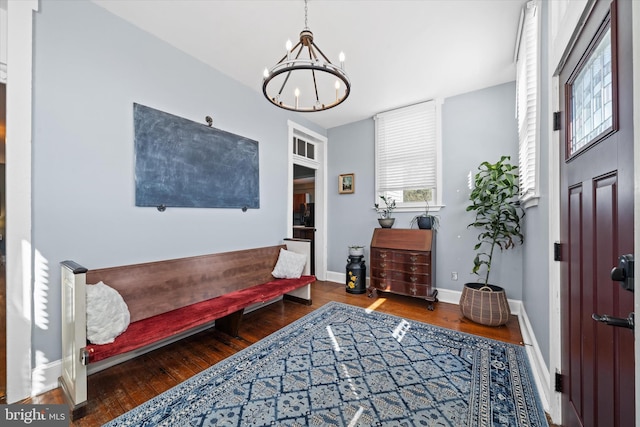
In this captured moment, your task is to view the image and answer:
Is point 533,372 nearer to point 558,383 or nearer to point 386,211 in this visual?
point 558,383

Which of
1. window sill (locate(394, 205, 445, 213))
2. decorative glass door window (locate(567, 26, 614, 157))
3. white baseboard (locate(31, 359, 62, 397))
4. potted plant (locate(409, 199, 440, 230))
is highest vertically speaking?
decorative glass door window (locate(567, 26, 614, 157))

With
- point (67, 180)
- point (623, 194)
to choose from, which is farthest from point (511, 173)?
point (67, 180)

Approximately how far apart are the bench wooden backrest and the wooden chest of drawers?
160 centimetres

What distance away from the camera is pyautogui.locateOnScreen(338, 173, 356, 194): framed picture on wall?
4.51 m

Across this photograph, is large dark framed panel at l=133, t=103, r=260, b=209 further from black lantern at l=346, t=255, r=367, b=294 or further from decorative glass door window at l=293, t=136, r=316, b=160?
black lantern at l=346, t=255, r=367, b=294

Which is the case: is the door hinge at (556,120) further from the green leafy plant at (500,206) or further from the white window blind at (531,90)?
the green leafy plant at (500,206)

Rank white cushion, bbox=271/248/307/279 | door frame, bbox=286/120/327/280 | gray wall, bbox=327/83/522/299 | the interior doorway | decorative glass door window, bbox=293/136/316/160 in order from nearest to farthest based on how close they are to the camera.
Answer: gray wall, bbox=327/83/522/299 < white cushion, bbox=271/248/307/279 < decorative glass door window, bbox=293/136/316/160 < door frame, bbox=286/120/327/280 < the interior doorway

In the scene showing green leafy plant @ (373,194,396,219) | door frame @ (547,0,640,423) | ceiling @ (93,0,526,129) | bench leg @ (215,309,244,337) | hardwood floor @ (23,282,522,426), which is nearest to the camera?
door frame @ (547,0,640,423)

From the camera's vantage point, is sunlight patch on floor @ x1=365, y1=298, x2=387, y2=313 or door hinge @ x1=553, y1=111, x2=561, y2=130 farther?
Result: sunlight patch on floor @ x1=365, y1=298, x2=387, y2=313

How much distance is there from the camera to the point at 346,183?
15.1 feet

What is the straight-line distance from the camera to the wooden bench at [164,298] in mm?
1585

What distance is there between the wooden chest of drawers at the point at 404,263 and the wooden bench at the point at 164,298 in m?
1.06

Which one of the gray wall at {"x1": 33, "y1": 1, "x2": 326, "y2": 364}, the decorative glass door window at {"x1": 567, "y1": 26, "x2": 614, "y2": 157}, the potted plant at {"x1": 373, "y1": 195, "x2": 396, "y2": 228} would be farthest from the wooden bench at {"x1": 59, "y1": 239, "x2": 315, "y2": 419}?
the decorative glass door window at {"x1": 567, "y1": 26, "x2": 614, "y2": 157}

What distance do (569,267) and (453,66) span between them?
99.2 inches
